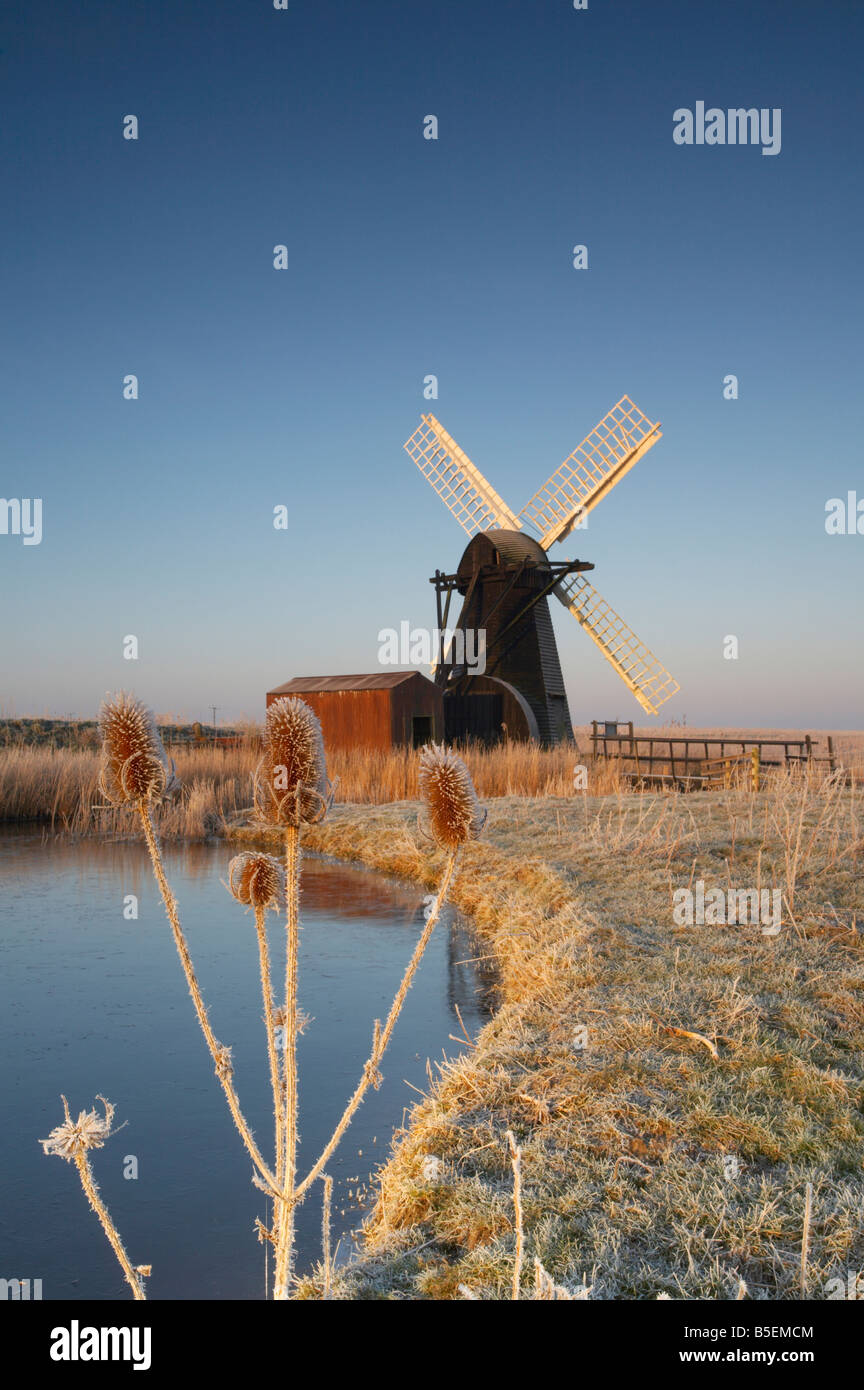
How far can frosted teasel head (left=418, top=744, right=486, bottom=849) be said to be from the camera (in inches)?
82.5

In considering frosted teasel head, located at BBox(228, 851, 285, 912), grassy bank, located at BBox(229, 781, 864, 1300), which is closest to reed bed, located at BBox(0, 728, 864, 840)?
grassy bank, located at BBox(229, 781, 864, 1300)

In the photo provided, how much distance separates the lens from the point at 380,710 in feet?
69.7

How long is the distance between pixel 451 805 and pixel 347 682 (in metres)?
20.6

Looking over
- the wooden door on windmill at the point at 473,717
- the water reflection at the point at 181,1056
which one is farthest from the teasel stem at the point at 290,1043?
the wooden door on windmill at the point at 473,717

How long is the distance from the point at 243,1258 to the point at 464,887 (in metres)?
6.84

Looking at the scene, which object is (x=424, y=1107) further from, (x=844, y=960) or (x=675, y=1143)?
(x=844, y=960)

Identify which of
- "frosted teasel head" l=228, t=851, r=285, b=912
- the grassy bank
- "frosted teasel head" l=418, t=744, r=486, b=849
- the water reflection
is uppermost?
"frosted teasel head" l=418, t=744, r=486, b=849

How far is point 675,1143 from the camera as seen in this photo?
3.81 metres

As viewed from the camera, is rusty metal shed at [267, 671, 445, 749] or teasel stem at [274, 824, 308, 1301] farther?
rusty metal shed at [267, 671, 445, 749]

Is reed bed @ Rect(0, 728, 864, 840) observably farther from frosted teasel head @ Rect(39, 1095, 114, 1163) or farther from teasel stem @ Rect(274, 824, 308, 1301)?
frosted teasel head @ Rect(39, 1095, 114, 1163)

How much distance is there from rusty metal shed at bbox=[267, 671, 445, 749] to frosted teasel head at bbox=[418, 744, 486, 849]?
18.8 m

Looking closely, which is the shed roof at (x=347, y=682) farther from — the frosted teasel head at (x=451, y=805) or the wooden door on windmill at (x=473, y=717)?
the frosted teasel head at (x=451, y=805)

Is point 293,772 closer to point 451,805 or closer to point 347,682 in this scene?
point 451,805
